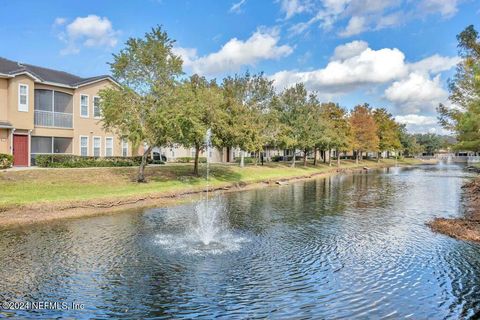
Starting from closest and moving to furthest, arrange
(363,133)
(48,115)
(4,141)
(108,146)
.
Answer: (4,141), (48,115), (108,146), (363,133)

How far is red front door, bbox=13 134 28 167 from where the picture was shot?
105ft

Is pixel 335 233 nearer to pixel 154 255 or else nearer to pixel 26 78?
pixel 154 255

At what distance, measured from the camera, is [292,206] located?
79.3ft

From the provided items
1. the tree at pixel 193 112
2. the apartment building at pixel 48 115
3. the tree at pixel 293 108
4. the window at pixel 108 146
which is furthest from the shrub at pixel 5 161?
the tree at pixel 293 108

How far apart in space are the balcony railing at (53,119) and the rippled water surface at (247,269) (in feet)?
63.7

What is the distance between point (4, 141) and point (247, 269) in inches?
1102

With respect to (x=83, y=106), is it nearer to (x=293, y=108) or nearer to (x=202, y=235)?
(x=202, y=235)

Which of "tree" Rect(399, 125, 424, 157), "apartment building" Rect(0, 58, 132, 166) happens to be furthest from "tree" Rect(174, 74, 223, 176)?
"tree" Rect(399, 125, 424, 157)

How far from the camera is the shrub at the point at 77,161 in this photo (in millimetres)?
31516

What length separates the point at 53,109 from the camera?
3550 cm

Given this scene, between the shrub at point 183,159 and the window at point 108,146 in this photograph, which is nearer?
→ the window at point 108,146

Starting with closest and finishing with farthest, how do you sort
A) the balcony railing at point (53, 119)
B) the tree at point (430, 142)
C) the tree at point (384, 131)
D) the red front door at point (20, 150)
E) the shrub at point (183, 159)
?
the red front door at point (20, 150) < the balcony railing at point (53, 119) < the shrub at point (183, 159) < the tree at point (384, 131) < the tree at point (430, 142)

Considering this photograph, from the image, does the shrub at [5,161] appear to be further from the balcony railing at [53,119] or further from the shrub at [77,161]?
the balcony railing at [53,119]

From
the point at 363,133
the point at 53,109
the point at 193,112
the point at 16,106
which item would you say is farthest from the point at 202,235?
the point at 363,133
